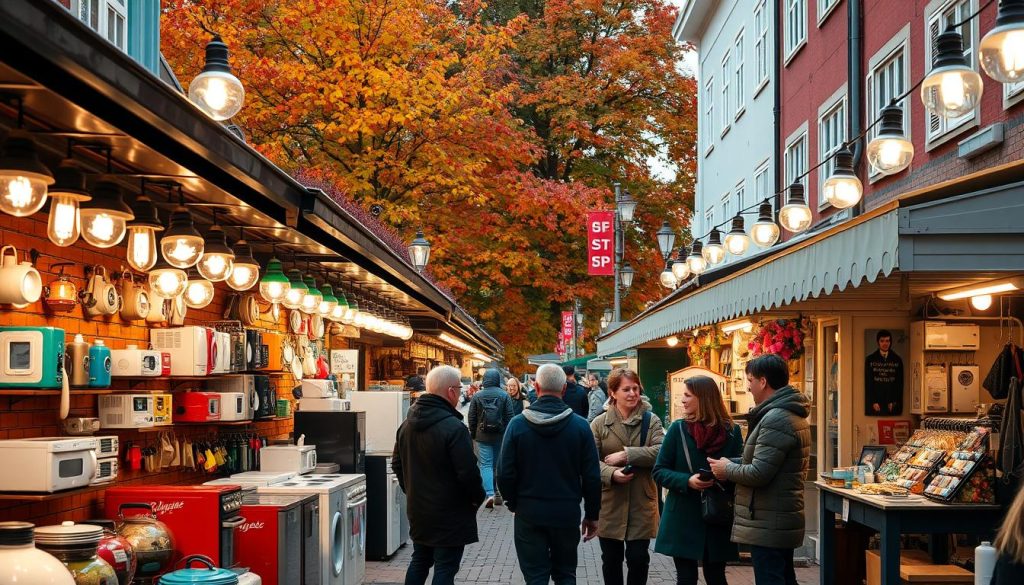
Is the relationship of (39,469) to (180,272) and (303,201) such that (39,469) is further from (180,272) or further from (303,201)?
(303,201)

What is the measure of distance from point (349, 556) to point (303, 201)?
12.9ft

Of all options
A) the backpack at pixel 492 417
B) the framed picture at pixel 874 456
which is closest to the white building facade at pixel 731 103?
the backpack at pixel 492 417

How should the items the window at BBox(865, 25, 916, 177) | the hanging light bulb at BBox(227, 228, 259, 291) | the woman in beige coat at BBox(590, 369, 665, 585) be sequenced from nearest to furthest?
the woman in beige coat at BBox(590, 369, 665, 585) < the hanging light bulb at BBox(227, 228, 259, 291) < the window at BBox(865, 25, 916, 177)

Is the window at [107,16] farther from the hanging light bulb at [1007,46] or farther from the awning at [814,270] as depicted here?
the hanging light bulb at [1007,46]

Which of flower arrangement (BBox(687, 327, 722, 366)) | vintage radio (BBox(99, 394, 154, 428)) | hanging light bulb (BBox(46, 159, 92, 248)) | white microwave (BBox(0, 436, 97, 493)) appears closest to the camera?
hanging light bulb (BBox(46, 159, 92, 248))

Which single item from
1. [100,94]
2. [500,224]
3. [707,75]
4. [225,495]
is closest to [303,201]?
[225,495]

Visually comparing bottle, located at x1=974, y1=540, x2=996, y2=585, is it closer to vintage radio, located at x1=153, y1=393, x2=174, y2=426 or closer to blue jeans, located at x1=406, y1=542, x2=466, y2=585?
blue jeans, located at x1=406, y1=542, x2=466, y2=585

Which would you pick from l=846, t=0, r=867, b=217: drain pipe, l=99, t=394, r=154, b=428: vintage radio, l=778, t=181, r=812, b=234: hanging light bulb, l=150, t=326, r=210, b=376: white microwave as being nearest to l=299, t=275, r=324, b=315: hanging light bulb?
l=150, t=326, r=210, b=376: white microwave

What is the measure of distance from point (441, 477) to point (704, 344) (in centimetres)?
1134

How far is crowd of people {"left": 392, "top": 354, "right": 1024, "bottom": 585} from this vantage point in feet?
26.2

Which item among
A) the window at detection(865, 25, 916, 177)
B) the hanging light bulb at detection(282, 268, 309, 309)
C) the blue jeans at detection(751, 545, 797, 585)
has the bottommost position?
the blue jeans at detection(751, 545, 797, 585)

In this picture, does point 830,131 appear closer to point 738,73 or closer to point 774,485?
point 738,73

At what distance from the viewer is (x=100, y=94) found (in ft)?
16.7

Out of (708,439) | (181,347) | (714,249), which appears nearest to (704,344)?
(714,249)
